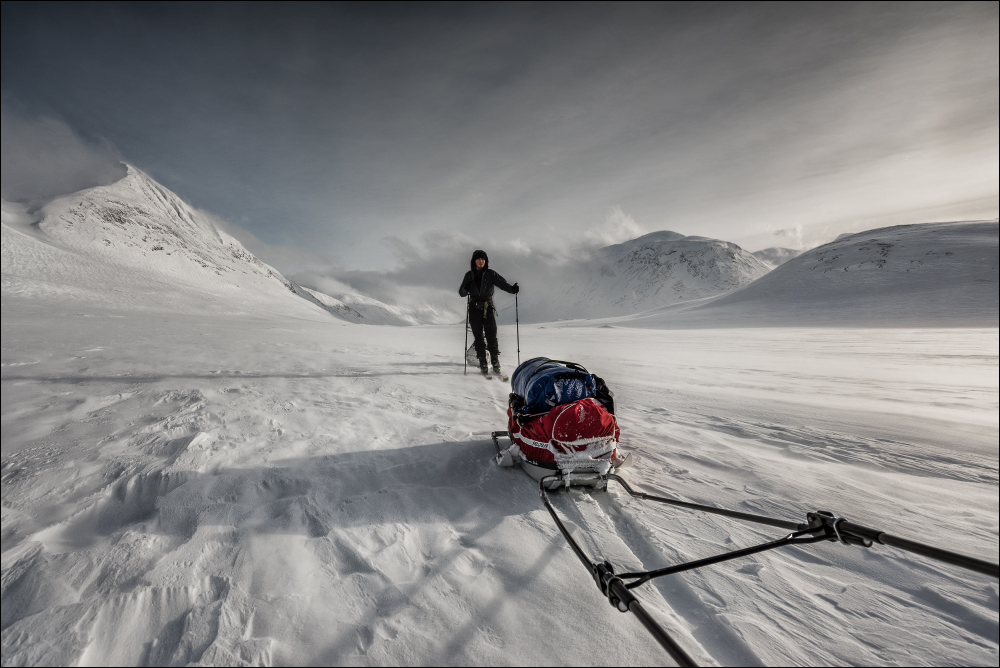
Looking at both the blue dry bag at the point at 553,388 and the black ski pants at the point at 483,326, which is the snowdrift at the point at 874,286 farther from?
the blue dry bag at the point at 553,388

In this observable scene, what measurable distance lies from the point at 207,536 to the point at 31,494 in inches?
50.8

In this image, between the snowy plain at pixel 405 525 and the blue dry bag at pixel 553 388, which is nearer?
the snowy plain at pixel 405 525

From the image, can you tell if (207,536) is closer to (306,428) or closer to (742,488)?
(306,428)

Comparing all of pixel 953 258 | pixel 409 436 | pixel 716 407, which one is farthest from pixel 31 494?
pixel 953 258

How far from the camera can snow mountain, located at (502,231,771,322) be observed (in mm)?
164625

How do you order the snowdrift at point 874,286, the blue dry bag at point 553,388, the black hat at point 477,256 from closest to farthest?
the blue dry bag at point 553,388 < the black hat at point 477,256 < the snowdrift at point 874,286

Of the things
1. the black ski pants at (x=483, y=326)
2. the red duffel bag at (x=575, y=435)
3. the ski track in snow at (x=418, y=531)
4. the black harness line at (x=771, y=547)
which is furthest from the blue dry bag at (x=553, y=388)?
the black ski pants at (x=483, y=326)

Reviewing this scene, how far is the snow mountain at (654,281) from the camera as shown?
165m

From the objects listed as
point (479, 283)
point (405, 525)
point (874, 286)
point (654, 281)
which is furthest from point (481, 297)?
point (654, 281)

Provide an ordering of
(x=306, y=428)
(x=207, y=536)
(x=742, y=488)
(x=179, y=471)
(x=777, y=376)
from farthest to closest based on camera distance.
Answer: (x=777, y=376) < (x=306, y=428) < (x=742, y=488) < (x=179, y=471) < (x=207, y=536)

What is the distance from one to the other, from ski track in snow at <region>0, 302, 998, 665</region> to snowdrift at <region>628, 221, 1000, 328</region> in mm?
24632

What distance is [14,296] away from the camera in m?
2.52

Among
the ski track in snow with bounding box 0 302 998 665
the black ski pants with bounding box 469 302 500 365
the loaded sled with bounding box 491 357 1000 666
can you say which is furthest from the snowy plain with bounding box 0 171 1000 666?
the black ski pants with bounding box 469 302 500 365

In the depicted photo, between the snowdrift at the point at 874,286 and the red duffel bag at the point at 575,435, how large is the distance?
26326mm
